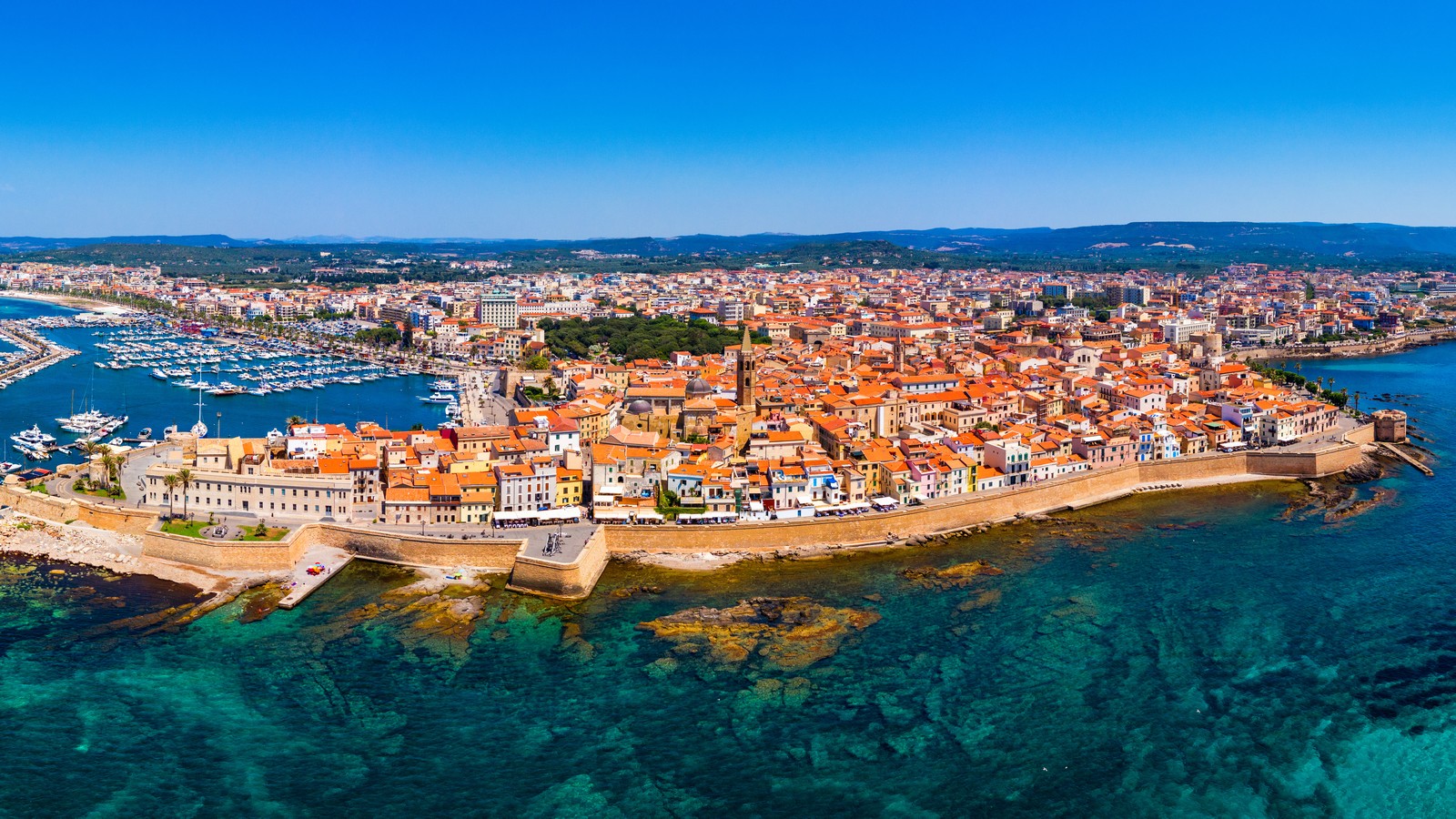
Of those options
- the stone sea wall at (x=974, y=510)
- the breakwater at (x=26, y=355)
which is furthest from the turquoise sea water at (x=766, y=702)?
the breakwater at (x=26, y=355)

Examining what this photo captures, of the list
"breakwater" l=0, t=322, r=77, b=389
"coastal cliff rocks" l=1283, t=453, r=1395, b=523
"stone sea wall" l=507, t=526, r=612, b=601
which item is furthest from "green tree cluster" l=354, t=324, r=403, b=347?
"coastal cliff rocks" l=1283, t=453, r=1395, b=523

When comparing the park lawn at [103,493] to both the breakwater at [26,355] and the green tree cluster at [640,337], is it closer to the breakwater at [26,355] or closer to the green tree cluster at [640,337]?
the breakwater at [26,355]

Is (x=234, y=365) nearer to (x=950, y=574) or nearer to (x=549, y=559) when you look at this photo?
(x=549, y=559)

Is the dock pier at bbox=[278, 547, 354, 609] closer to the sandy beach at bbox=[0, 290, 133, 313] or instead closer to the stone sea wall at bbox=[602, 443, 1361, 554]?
the stone sea wall at bbox=[602, 443, 1361, 554]

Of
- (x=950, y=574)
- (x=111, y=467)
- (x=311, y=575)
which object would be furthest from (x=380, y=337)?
(x=950, y=574)

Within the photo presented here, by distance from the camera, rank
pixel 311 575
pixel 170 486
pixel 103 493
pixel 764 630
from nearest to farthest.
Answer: pixel 764 630, pixel 311 575, pixel 170 486, pixel 103 493

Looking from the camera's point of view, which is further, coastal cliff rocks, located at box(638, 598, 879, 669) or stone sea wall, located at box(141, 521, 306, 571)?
stone sea wall, located at box(141, 521, 306, 571)
